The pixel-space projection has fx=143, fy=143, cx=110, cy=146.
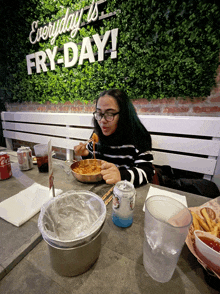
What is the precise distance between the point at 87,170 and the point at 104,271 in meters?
0.78

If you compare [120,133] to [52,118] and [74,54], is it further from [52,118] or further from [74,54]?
[52,118]

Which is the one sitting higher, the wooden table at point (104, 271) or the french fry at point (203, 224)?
the french fry at point (203, 224)

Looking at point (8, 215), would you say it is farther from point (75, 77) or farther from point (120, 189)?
point (75, 77)

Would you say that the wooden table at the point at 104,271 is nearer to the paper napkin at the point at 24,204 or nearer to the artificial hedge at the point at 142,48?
the paper napkin at the point at 24,204

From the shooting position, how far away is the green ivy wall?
1701 millimetres

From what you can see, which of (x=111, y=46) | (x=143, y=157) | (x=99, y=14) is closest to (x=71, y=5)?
(x=99, y=14)

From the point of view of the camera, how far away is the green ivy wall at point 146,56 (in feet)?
5.58

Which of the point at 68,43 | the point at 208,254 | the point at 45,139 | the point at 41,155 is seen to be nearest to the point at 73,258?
the point at 208,254

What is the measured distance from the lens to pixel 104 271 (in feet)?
1.68

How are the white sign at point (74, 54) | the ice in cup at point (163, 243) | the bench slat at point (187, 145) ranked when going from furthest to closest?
the white sign at point (74, 54)
the bench slat at point (187, 145)
the ice in cup at point (163, 243)

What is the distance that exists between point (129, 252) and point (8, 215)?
0.64m

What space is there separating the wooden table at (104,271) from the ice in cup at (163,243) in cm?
4

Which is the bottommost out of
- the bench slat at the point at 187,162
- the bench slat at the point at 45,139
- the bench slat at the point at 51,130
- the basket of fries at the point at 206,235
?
the bench slat at the point at 45,139

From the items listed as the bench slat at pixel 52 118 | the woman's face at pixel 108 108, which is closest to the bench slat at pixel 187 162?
the woman's face at pixel 108 108
